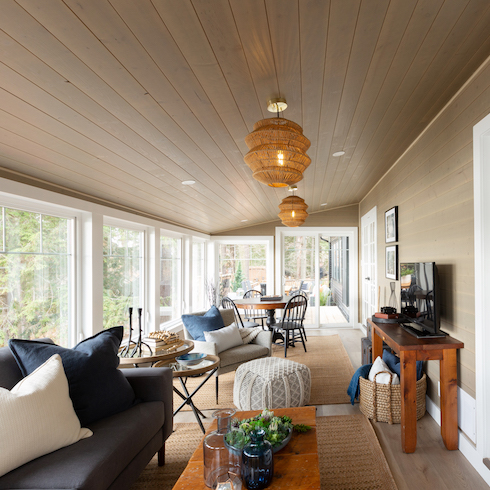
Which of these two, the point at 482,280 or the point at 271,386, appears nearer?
the point at 482,280

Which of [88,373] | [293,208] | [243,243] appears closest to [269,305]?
[293,208]

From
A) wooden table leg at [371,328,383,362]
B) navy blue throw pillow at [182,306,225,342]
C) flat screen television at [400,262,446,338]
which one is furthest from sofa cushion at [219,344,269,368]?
flat screen television at [400,262,446,338]

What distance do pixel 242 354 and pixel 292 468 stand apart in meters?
2.16

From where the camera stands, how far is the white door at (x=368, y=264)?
19.3 feet

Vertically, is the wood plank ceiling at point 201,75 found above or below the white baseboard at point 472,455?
above

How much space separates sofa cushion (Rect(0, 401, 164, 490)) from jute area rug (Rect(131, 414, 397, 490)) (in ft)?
1.31

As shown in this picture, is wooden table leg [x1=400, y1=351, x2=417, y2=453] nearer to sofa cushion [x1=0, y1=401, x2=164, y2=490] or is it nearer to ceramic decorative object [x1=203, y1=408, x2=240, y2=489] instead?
ceramic decorative object [x1=203, y1=408, x2=240, y2=489]

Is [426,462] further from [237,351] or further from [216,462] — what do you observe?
[237,351]

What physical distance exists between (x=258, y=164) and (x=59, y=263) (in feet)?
6.89

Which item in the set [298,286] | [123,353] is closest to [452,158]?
[123,353]

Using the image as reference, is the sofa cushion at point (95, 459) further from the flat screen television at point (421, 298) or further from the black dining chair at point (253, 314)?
the black dining chair at point (253, 314)

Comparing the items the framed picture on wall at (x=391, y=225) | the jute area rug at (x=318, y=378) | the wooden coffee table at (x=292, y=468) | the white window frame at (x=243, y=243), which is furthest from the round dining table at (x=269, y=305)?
the wooden coffee table at (x=292, y=468)

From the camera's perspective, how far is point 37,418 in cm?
162

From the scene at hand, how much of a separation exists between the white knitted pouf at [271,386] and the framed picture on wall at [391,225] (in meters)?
2.22
